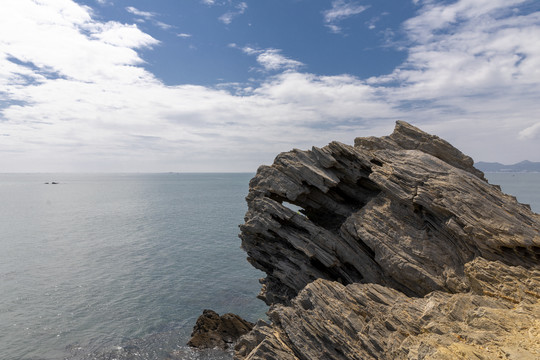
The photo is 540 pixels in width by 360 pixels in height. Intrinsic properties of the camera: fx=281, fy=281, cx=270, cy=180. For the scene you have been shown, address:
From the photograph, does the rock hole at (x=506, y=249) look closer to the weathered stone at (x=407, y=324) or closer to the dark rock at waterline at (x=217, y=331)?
the weathered stone at (x=407, y=324)

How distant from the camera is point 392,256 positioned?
2266 cm

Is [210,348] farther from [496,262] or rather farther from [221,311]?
[496,262]

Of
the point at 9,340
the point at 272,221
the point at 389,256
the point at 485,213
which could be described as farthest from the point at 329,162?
the point at 9,340

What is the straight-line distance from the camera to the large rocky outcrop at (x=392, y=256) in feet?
51.8

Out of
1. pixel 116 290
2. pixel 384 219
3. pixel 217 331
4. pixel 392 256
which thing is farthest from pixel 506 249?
pixel 116 290

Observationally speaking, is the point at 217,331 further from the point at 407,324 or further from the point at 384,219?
A: the point at 407,324

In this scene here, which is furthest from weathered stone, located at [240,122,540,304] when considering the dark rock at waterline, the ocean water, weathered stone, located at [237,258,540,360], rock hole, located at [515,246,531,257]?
the ocean water

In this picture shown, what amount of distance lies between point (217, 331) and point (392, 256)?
23840 mm

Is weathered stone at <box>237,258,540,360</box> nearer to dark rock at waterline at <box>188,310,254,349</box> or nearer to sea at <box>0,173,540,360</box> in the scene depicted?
dark rock at waterline at <box>188,310,254,349</box>

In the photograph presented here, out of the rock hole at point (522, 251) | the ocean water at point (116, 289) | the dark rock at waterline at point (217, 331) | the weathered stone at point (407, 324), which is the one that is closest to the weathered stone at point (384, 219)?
the rock hole at point (522, 251)

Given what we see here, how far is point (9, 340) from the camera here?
34438mm

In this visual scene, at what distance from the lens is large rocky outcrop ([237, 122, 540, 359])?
15781mm

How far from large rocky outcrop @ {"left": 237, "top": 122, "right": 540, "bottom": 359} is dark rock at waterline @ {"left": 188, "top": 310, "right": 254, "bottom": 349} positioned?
5.57 m

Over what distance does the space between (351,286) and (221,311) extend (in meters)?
26.1
